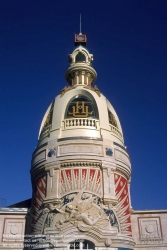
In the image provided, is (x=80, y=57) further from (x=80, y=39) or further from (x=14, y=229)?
(x=14, y=229)

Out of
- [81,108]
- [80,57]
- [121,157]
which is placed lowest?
[121,157]

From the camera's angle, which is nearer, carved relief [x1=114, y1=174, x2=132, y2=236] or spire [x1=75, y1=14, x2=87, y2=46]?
carved relief [x1=114, y1=174, x2=132, y2=236]

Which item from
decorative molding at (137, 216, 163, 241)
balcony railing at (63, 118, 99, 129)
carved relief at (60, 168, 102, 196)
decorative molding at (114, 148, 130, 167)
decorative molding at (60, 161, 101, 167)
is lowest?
decorative molding at (137, 216, 163, 241)

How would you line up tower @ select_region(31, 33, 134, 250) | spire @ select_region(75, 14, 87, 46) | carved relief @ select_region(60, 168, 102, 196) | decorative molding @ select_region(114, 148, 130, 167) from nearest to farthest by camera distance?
tower @ select_region(31, 33, 134, 250)
carved relief @ select_region(60, 168, 102, 196)
decorative molding @ select_region(114, 148, 130, 167)
spire @ select_region(75, 14, 87, 46)

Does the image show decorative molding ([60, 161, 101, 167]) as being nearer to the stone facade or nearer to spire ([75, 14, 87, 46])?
the stone facade

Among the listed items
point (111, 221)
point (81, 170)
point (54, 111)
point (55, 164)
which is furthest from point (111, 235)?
point (54, 111)

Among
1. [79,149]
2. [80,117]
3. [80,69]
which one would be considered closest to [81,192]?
[79,149]

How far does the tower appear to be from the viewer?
19.7 metres

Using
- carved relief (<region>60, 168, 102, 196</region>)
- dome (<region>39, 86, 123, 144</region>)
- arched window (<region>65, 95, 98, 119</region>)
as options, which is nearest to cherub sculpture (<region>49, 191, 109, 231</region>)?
carved relief (<region>60, 168, 102, 196</region>)

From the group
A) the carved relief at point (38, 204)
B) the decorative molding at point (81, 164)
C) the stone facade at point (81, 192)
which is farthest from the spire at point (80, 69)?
the carved relief at point (38, 204)

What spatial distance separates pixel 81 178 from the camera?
21.3 meters

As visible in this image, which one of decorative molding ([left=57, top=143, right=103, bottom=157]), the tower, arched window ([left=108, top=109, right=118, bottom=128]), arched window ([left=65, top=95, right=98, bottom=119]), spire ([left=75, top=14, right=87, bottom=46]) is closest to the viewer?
the tower

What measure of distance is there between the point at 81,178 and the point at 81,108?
6.78m

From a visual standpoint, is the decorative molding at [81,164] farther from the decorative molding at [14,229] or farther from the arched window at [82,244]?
the decorative molding at [14,229]
